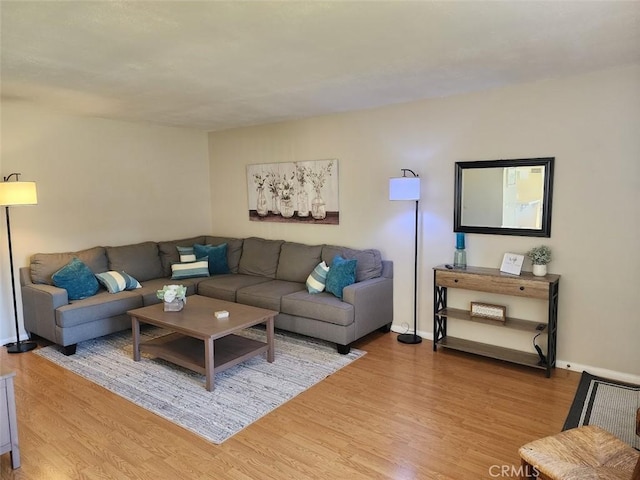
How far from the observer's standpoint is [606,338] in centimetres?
331

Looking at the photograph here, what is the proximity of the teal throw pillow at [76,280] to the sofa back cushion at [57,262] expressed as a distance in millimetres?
146

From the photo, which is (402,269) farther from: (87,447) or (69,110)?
(69,110)

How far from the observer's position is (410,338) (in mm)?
4199

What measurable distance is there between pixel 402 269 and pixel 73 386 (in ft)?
10.1

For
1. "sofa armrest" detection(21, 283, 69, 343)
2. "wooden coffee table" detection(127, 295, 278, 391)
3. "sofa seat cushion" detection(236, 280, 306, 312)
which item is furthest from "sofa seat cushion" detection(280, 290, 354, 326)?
"sofa armrest" detection(21, 283, 69, 343)

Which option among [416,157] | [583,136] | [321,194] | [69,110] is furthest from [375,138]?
[69,110]

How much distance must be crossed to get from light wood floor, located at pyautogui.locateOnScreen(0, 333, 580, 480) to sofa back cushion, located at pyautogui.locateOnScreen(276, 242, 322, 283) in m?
1.49

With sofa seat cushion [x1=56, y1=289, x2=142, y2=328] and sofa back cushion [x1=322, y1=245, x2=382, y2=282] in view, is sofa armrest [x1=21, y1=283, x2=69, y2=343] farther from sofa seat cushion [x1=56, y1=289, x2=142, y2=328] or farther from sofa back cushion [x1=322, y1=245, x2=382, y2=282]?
sofa back cushion [x1=322, y1=245, x2=382, y2=282]

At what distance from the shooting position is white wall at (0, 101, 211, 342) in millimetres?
4188

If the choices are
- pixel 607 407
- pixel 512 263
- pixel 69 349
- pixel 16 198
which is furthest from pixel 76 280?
pixel 607 407

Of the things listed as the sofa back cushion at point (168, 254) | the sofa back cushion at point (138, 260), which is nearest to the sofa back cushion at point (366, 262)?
the sofa back cushion at point (168, 254)

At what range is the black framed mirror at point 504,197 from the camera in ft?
11.4

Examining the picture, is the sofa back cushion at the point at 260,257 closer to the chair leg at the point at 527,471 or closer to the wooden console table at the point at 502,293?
the wooden console table at the point at 502,293

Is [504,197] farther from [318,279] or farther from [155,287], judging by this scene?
[155,287]
